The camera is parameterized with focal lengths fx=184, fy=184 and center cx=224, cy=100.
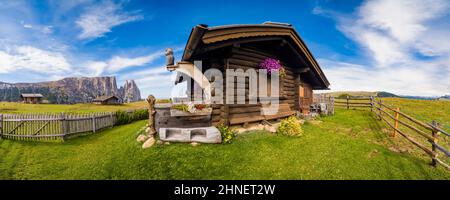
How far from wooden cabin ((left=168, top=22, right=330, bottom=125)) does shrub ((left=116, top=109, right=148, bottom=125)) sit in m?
10.0

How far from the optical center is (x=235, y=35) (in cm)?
686

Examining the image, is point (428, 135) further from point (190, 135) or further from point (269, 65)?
point (190, 135)

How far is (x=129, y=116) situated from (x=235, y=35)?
12958mm

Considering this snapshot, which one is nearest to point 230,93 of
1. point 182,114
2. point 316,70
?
point 182,114

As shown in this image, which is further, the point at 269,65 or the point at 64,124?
the point at 64,124

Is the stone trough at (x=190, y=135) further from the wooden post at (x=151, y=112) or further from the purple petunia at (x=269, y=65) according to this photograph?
the purple petunia at (x=269, y=65)

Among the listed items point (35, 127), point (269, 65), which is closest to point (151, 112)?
point (269, 65)

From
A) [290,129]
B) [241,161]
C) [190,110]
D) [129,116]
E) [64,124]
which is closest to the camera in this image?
[241,161]

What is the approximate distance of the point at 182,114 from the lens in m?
6.99

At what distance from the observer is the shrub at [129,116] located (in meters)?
14.8

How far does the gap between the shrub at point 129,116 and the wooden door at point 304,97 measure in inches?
537

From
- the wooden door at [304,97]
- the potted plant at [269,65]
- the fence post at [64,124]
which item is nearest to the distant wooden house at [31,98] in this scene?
the fence post at [64,124]
